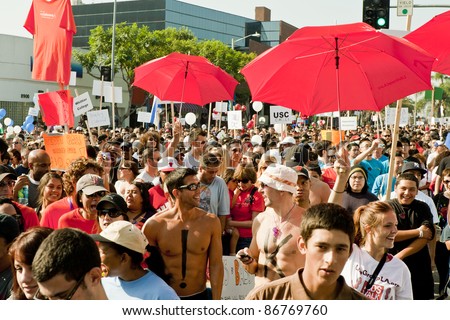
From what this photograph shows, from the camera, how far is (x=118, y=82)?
57.0 m

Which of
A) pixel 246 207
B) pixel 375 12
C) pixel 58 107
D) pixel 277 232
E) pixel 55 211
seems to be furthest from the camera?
pixel 375 12

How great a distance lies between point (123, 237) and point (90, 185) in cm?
188

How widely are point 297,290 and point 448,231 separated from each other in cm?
453

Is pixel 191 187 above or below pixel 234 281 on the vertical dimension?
above

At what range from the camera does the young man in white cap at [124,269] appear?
3.90 metres

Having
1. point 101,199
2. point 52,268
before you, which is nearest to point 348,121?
point 101,199

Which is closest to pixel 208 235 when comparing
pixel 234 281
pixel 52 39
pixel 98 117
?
pixel 234 281

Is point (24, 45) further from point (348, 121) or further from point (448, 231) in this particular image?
point (448, 231)

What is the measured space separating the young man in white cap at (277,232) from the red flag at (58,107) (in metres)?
6.50

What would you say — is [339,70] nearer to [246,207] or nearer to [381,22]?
[246,207]

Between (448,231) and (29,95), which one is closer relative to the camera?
(448,231)

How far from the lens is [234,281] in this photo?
6.18 m

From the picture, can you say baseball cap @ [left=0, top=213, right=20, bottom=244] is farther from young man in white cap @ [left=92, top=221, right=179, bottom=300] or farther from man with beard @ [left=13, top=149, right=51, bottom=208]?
man with beard @ [left=13, top=149, right=51, bottom=208]

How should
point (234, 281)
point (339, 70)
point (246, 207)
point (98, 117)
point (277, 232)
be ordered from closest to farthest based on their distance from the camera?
point (277, 232) < point (234, 281) < point (339, 70) < point (246, 207) < point (98, 117)
